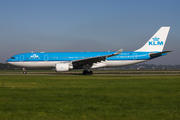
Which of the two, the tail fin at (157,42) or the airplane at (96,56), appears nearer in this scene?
the airplane at (96,56)

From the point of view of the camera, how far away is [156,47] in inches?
1216

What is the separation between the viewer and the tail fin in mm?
30844

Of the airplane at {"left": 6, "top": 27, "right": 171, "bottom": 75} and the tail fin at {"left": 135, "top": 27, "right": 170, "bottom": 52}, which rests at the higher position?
the tail fin at {"left": 135, "top": 27, "right": 170, "bottom": 52}

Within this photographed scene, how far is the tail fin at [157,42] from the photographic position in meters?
30.8

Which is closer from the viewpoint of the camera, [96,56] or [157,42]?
[96,56]

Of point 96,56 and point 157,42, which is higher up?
point 157,42

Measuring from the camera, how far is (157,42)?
101 ft

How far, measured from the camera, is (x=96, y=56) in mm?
28281

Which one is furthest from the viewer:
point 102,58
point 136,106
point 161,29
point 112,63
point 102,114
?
point 161,29

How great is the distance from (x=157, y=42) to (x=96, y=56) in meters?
10.8

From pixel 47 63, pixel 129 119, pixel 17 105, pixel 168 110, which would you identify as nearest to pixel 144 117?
pixel 129 119

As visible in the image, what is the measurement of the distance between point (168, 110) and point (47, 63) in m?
25.2

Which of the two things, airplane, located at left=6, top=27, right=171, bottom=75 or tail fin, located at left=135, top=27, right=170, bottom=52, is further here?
tail fin, located at left=135, top=27, right=170, bottom=52

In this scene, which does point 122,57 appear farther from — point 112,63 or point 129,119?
point 129,119
